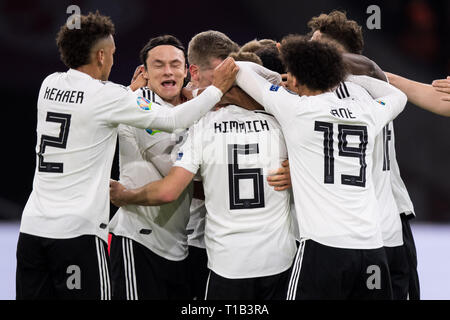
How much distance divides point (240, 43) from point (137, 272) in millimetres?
5358

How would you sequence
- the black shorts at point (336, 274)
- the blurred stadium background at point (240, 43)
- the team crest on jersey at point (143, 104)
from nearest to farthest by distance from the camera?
the black shorts at point (336, 274)
the team crest on jersey at point (143, 104)
the blurred stadium background at point (240, 43)

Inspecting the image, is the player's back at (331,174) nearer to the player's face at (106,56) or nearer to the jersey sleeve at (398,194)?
the jersey sleeve at (398,194)

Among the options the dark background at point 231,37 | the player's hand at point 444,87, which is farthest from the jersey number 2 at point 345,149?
the dark background at point 231,37

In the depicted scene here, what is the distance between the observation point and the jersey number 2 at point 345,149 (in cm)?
321

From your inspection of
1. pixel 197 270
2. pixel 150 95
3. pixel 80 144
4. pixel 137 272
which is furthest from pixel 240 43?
Answer: pixel 80 144

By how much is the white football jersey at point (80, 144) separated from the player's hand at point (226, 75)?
4 centimetres

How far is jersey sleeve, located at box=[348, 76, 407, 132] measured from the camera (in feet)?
11.3

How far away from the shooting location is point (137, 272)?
3.75 metres

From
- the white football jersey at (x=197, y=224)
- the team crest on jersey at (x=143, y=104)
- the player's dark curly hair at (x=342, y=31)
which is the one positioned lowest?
the white football jersey at (x=197, y=224)

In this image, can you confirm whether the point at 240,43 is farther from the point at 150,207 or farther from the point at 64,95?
the point at 64,95

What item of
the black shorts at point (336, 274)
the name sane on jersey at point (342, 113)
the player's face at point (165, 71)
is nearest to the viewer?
the black shorts at point (336, 274)

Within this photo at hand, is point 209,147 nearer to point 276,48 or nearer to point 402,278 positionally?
point 276,48

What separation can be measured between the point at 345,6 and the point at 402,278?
550 cm

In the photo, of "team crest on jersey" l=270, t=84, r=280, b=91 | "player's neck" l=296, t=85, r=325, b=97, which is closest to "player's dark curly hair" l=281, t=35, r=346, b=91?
"player's neck" l=296, t=85, r=325, b=97
